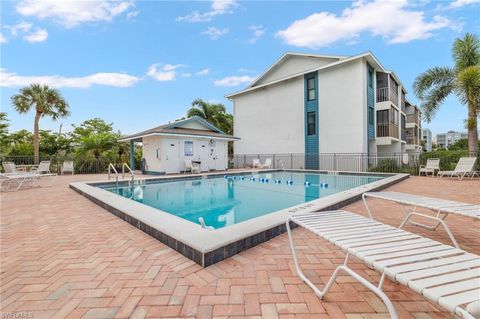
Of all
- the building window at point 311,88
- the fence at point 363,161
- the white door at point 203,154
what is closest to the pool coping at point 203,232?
the white door at point 203,154

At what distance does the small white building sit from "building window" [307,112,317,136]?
6.37 metres

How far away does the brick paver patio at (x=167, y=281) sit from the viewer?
5.83 ft

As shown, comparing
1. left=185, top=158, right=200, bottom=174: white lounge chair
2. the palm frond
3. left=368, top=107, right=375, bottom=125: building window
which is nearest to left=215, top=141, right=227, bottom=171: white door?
left=185, top=158, right=200, bottom=174: white lounge chair

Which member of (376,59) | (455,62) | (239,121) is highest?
(376,59)

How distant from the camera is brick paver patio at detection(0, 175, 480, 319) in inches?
70.0

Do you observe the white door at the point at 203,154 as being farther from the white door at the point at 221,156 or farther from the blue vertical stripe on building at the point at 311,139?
the blue vertical stripe on building at the point at 311,139

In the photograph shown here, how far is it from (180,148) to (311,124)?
10.3m

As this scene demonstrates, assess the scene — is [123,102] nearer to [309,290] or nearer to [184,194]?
[184,194]

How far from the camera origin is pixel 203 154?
16.5 metres

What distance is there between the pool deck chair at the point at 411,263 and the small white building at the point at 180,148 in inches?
522

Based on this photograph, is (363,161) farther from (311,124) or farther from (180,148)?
(180,148)

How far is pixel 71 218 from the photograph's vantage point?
174 inches

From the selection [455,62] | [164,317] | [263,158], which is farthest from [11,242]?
[455,62]

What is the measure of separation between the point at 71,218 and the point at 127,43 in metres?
13.8
